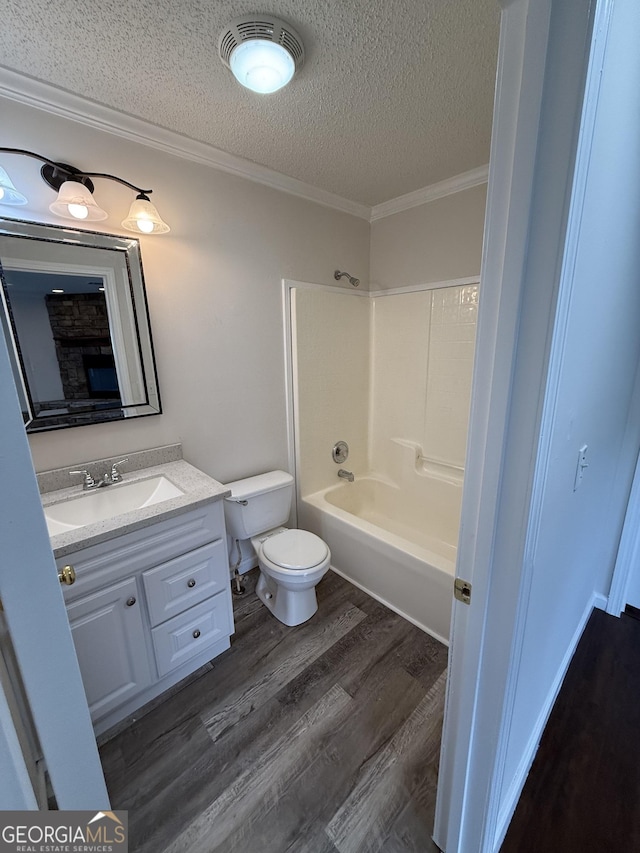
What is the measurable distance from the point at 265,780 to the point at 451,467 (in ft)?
6.24

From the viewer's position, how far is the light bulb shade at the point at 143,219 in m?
1.48

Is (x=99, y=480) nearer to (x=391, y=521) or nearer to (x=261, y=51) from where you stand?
(x=261, y=51)

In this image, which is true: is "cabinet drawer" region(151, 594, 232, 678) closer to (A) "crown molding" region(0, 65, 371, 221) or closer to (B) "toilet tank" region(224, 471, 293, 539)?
(B) "toilet tank" region(224, 471, 293, 539)

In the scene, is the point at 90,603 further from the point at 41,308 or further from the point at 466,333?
the point at 466,333

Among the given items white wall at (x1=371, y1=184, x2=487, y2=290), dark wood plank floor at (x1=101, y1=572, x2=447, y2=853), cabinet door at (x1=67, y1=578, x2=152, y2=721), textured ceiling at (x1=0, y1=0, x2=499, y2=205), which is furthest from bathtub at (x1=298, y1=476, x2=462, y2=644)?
textured ceiling at (x1=0, y1=0, x2=499, y2=205)

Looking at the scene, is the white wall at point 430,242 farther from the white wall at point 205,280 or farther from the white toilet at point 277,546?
the white toilet at point 277,546

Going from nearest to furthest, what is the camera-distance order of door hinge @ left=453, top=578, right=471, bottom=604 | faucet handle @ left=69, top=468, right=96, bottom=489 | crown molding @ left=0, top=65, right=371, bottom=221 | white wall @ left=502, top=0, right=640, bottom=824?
white wall @ left=502, top=0, right=640, bottom=824 → door hinge @ left=453, top=578, right=471, bottom=604 → crown molding @ left=0, top=65, right=371, bottom=221 → faucet handle @ left=69, top=468, right=96, bottom=489

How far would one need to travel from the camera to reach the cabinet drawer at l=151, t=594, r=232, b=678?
4.78 feet

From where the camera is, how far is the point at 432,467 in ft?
8.36

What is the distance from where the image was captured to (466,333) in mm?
2225

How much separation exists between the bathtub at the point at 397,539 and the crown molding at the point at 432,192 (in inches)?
72.5

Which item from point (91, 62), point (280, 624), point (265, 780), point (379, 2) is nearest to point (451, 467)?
point (280, 624)

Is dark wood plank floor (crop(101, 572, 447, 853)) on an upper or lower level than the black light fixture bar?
lower

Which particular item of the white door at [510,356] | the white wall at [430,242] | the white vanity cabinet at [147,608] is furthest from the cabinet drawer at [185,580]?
the white wall at [430,242]
